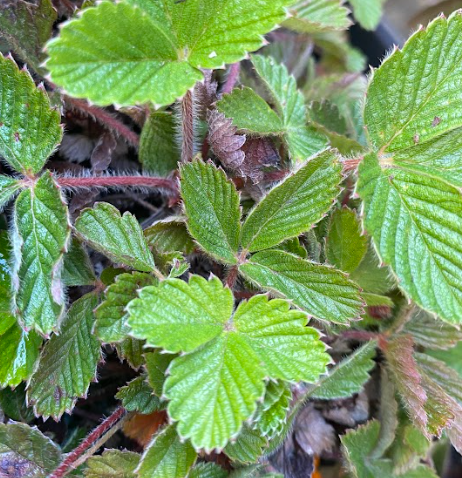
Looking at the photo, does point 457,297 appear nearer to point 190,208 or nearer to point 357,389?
point 357,389

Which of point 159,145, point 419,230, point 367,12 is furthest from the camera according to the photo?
point 367,12

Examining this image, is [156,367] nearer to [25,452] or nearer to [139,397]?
[139,397]

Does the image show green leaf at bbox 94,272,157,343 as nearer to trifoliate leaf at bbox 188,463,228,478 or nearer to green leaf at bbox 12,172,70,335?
green leaf at bbox 12,172,70,335

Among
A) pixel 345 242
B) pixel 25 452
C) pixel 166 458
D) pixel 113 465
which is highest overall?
pixel 345 242

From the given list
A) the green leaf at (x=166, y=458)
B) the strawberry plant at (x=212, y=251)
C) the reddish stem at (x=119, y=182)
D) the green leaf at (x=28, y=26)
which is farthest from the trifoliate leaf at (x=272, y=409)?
the green leaf at (x=28, y=26)

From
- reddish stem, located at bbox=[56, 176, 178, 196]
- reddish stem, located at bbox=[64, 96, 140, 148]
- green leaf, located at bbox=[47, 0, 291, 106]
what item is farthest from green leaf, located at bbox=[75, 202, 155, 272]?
reddish stem, located at bbox=[64, 96, 140, 148]

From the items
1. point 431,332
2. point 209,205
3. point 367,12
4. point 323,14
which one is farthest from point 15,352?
point 367,12

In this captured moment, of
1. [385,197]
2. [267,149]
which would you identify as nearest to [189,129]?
[267,149]

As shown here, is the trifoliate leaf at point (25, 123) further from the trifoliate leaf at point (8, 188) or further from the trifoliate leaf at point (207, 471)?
the trifoliate leaf at point (207, 471)
